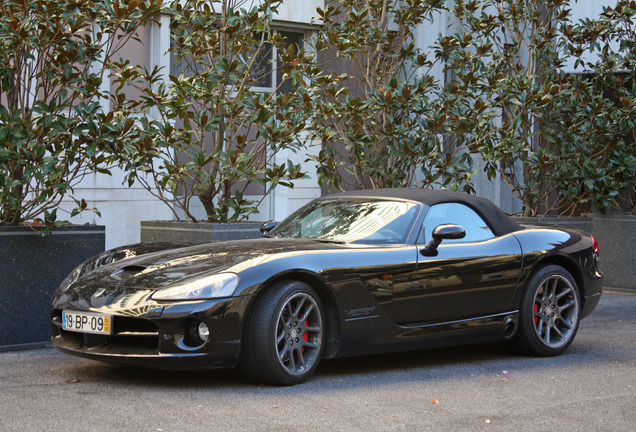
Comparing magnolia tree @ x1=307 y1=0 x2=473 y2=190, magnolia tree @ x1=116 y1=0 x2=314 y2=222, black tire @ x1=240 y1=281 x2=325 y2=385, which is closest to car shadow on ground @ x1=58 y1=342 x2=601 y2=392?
black tire @ x1=240 y1=281 x2=325 y2=385

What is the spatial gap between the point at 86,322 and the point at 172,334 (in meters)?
0.64

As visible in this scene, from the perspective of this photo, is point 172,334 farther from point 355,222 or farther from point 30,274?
point 30,274

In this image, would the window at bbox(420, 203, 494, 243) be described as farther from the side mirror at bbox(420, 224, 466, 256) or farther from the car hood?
the car hood

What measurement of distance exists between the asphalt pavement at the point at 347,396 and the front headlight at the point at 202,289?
1.92ft

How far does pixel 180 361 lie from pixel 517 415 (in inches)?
79.6

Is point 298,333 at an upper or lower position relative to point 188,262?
lower

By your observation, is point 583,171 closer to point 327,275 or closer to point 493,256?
point 493,256

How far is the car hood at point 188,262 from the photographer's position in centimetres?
643

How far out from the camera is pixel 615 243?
14086 millimetres

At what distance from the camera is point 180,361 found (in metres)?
6.21

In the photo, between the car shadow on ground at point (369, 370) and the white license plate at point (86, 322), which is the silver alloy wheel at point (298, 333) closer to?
the car shadow on ground at point (369, 370)

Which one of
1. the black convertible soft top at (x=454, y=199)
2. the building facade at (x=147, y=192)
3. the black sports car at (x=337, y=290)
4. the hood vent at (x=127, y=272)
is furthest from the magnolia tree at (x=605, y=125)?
the hood vent at (x=127, y=272)

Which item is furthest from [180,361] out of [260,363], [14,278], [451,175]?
[451,175]

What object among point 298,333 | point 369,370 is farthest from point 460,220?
point 298,333
